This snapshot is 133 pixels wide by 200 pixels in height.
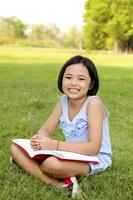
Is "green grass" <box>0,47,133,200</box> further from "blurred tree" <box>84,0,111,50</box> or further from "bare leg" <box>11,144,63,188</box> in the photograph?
"blurred tree" <box>84,0,111,50</box>

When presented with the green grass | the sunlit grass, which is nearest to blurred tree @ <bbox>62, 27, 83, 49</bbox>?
the sunlit grass

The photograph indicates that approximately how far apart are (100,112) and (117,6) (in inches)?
2388

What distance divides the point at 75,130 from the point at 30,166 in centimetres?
51

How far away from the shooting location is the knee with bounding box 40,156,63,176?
3762 mm

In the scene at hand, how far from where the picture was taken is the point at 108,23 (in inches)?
2363

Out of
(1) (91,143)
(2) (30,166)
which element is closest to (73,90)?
(1) (91,143)

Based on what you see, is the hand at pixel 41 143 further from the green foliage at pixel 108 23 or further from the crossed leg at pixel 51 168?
the green foliage at pixel 108 23

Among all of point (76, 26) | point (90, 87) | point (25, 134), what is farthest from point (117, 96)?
point (76, 26)

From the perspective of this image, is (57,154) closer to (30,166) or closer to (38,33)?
→ (30,166)

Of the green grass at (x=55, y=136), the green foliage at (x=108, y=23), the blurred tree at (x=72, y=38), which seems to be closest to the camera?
the green grass at (x=55, y=136)

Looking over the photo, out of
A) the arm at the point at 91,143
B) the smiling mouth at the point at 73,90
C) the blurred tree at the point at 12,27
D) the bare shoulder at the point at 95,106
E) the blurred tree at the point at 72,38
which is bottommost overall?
the blurred tree at the point at 72,38

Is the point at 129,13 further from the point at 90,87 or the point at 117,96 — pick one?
the point at 90,87

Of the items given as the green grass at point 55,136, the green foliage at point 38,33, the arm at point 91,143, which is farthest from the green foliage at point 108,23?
the arm at point 91,143

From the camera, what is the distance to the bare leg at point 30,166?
3.89 metres
